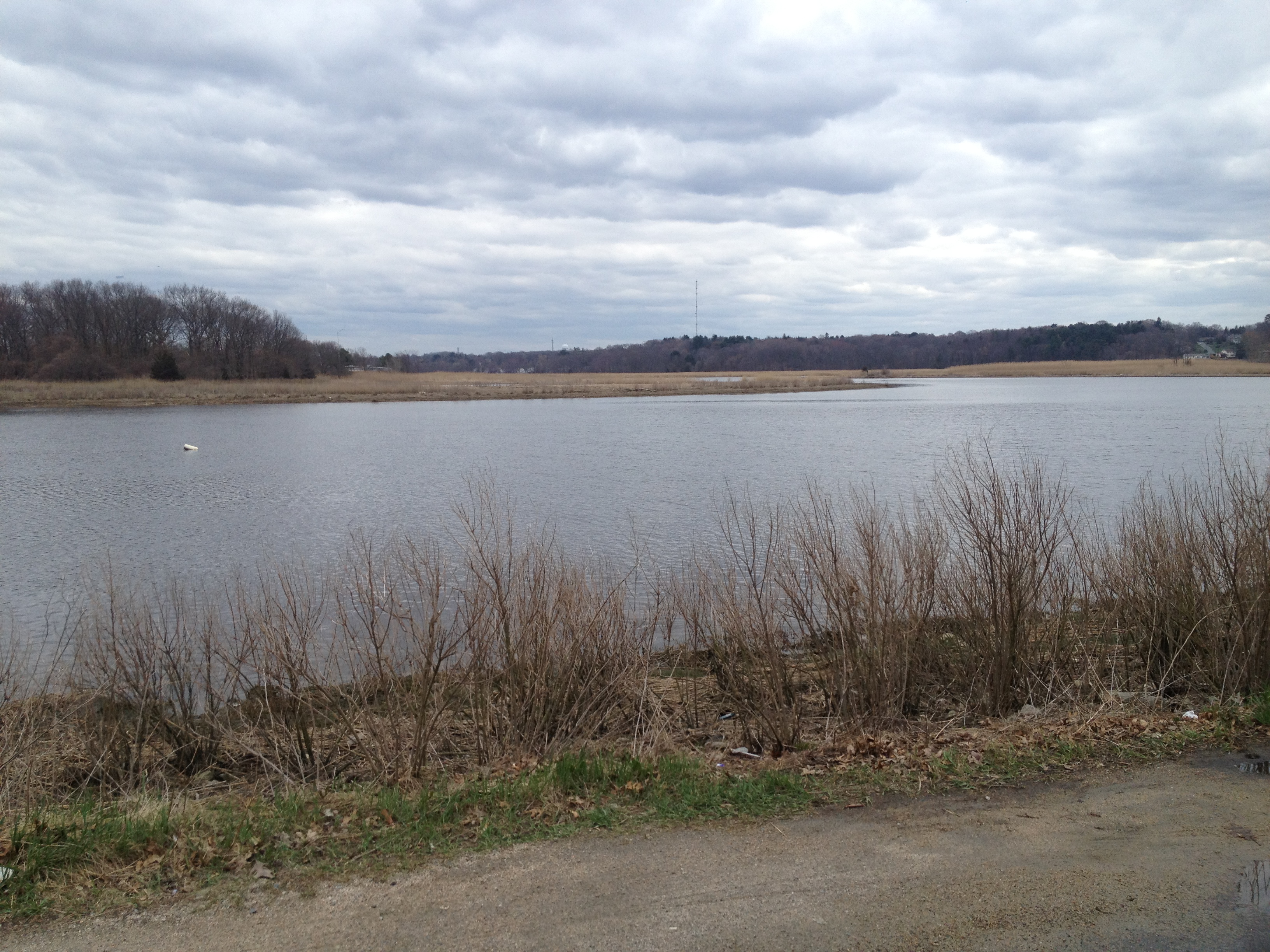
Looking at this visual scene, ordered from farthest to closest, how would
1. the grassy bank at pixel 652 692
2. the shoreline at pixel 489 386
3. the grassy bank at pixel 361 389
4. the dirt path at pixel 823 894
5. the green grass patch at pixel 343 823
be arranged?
the shoreline at pixel 489 386 → the grassy bank at pixel 361 389 → the grassy bank at pixel 652 692 → the green grass patch at pixel 343 823 → the dirt path at pixel 823 894

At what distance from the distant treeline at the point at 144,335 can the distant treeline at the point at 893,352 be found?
40.9 meters

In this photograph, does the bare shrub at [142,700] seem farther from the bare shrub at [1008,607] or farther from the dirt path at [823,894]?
the bare shrub at [1008,607]

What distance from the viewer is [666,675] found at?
9.96 metres

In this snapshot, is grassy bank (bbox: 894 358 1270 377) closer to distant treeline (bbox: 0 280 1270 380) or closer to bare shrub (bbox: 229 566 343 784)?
distant treeline (bbox: 0 280 1270 380)

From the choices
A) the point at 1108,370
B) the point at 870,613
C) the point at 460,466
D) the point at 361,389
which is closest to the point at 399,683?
the point at 870,613

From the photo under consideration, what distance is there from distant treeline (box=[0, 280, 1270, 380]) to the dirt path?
99162mm

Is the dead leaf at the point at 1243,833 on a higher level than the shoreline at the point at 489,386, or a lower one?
lower

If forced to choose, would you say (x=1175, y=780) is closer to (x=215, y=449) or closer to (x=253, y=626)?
(x=253, y=626)

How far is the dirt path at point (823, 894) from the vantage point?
4062mm

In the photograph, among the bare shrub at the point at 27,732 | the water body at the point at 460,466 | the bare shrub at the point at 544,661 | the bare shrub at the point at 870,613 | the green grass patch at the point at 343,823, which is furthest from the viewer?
the water body at the point at 460,466

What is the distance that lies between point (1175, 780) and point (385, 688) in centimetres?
582

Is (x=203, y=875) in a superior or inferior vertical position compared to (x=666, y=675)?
superior

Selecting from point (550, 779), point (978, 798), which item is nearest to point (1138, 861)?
point (978, 798)

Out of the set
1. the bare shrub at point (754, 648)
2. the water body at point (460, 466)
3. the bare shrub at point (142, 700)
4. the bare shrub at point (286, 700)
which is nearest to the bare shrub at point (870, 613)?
the bare shrub at point (754, 648)
